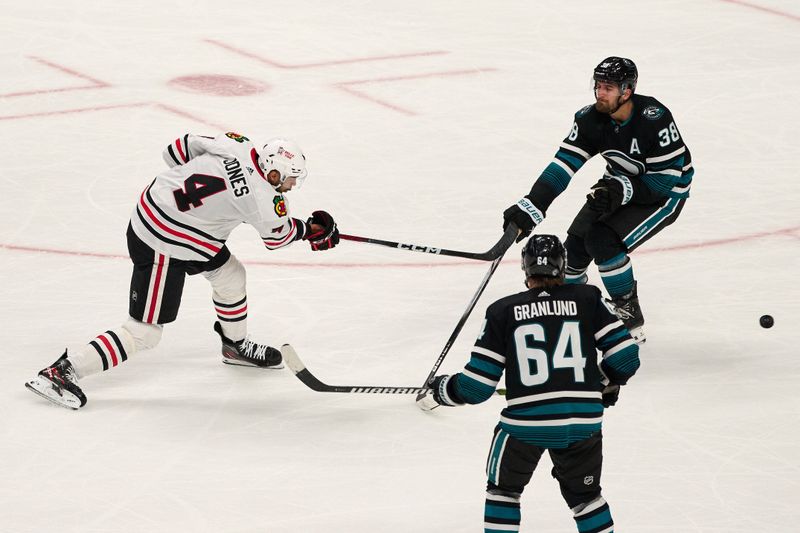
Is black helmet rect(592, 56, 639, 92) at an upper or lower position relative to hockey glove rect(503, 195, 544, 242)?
upper

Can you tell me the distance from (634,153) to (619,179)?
0.11 m

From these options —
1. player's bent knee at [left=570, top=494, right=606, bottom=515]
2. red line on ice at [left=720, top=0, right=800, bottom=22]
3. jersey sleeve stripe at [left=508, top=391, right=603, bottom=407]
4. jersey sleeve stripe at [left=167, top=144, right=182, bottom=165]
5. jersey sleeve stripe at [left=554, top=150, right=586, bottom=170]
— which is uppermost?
red line on ice at [left=720, top=0, right=800, bottom=22]

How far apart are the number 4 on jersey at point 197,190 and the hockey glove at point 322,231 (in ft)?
1.10

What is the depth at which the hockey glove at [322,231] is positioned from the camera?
4.73 m

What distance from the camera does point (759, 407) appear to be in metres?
4.88

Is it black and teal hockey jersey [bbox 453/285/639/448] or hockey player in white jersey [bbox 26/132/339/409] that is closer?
black and teal hockey jersey [bbox 453/285/639/448]

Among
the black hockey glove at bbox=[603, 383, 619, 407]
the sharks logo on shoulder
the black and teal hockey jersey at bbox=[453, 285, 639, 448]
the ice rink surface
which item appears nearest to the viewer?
the black and teal hockey jersey at bbox=[453, 285, 639, 448]

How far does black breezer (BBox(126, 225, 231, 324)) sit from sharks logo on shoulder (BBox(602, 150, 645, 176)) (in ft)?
5.42

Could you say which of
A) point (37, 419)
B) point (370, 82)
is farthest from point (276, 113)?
point (37, 419)

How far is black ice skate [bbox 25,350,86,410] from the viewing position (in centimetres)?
464

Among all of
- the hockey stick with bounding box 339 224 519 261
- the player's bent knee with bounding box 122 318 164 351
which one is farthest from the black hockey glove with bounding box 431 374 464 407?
the player's bent knee with bounding box 122 318 164 351

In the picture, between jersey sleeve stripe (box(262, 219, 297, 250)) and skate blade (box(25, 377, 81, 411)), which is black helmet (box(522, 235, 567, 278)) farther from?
skate blade (box(25, 377, 81, 411))

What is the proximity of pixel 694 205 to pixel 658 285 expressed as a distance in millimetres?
1100

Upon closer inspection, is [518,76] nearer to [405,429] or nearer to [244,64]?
[244,64]
